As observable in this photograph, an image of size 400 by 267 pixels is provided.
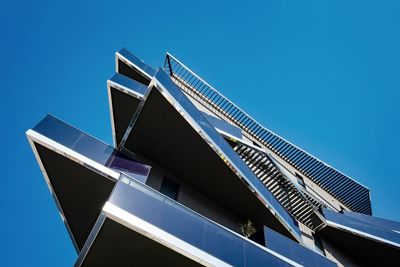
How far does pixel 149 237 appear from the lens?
5.98 meters

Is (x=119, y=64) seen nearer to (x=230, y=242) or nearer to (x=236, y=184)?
(x=236, y=184)

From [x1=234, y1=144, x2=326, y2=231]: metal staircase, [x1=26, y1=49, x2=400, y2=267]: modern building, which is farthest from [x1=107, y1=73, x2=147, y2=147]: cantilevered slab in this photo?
[x1=234, y1=144, x2=326, y2=231]: metal staircase

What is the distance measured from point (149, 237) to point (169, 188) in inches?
198

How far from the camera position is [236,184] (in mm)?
11500

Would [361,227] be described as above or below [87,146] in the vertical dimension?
above

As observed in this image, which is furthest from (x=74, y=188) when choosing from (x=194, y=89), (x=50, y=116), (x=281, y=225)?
(x=194, y=89)

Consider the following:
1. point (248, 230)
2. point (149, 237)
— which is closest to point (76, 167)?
point (149, 237)

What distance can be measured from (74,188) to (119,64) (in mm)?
9113

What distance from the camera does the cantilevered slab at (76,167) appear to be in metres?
8.22

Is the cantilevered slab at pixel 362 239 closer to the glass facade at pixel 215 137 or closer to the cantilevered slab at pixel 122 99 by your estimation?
the glass facade at pixel 215 137

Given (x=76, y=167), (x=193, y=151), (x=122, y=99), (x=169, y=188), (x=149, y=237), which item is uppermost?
(x=122, y=99)

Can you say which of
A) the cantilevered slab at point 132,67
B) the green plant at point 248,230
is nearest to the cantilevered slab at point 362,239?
the green plant at point 248,230

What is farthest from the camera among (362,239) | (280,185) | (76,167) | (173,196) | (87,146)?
(280,185)

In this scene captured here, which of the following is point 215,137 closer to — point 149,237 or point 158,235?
point 158,235
